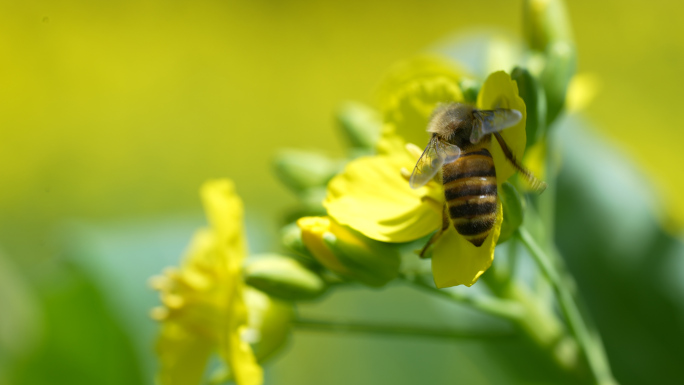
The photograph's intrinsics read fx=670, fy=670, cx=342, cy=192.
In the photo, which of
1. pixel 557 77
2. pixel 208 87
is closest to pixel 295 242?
pixel 557 77

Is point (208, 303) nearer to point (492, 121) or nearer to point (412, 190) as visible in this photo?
point (412, 190)

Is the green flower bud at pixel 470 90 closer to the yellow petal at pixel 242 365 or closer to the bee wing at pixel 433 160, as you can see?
the bee wing at pixel 433 160

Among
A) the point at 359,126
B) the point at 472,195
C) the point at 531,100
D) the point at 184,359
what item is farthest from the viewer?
the point at 359,126

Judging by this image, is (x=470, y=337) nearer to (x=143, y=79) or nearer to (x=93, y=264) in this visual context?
(x=93, y=264)

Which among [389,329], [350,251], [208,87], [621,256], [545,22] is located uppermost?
[545,22]

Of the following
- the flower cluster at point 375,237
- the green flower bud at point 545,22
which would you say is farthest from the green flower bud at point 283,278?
the green flower bud at point 545,22

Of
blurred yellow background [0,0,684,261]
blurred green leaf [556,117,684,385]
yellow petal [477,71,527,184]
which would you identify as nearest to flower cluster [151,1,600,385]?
yellow petal [477,71,527,184]
